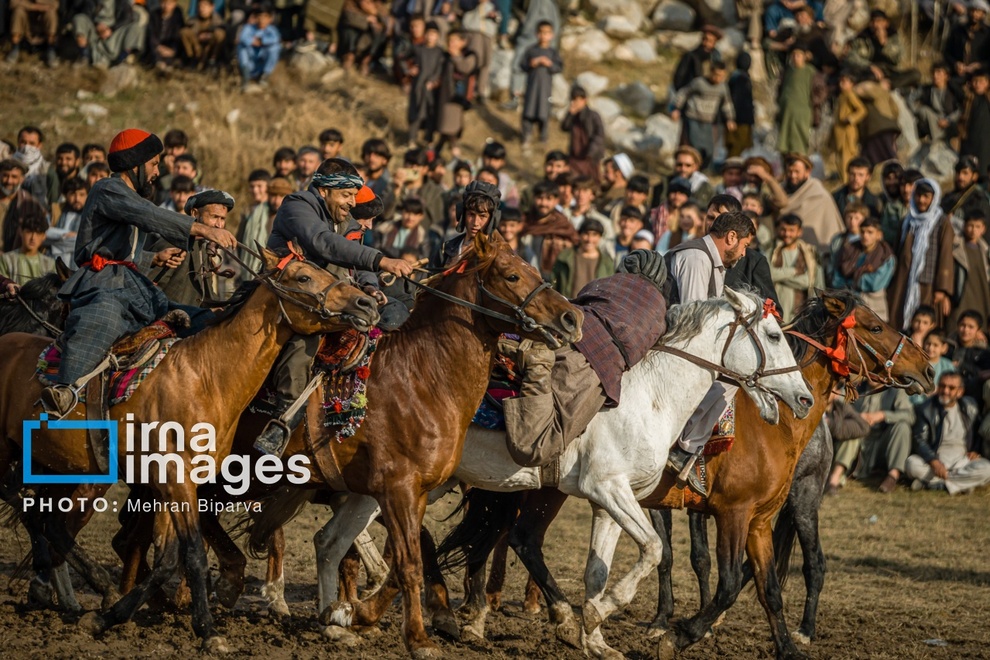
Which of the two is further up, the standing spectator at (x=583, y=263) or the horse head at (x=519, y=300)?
the horse head at (x=519, y=300)

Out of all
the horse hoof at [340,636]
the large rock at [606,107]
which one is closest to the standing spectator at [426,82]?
the large rock at [606,107]

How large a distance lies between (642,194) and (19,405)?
829 centimetres

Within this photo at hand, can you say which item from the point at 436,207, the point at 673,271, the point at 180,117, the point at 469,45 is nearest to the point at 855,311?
the point at 673,271

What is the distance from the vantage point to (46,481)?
7.62 metres

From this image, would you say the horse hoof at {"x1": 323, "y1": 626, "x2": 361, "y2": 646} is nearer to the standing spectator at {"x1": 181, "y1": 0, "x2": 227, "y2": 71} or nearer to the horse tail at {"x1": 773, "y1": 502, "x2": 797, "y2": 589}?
the horse tail at {"x1": 773, "y1": 502, "x2": 797, "y2": 589}

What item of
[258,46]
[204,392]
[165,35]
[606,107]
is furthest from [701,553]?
[606,107]

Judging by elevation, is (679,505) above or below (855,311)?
below

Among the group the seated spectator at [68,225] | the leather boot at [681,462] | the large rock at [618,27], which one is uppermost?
the large rock at [618,27]

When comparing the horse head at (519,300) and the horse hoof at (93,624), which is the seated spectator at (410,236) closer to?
the horse head at (519,300)

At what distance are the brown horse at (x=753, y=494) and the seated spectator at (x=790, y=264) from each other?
395cm

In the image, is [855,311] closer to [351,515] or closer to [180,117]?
[351,515]

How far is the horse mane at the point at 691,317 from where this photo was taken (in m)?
7.98

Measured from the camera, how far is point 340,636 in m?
7.49

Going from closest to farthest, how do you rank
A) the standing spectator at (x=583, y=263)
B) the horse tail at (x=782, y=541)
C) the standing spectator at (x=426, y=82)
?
the horse tail at (x=782, y=541)
the standing spectator at (x=583, y=263)
the standing spectator at (x=426, y=82)
